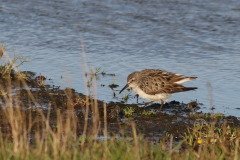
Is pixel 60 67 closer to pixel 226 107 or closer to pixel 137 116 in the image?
pixel 137 116

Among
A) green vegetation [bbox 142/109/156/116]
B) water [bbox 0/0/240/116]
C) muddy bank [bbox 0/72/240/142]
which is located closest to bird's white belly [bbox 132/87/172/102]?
muddy bank [bbox 0/72/240/142]

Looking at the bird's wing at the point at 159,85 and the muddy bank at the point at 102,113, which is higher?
the bird's wing at the point at 159,85

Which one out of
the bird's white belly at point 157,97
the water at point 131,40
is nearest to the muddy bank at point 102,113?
the bird's white belly at point 157,97

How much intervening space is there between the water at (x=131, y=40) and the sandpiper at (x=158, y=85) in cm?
54

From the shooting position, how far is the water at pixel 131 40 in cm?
1262

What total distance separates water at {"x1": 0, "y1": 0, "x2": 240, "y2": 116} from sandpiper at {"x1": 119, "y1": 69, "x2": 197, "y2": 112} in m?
0.54

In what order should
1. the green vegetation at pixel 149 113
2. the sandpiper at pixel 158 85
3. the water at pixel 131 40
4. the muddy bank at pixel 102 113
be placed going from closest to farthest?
the muddy bank at pixel 102 113 → the green vegetation at pixel 149 113 → the sandpiper at pixel 158 85 → the water at pixel 131 40

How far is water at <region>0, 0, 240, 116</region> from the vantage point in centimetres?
1262

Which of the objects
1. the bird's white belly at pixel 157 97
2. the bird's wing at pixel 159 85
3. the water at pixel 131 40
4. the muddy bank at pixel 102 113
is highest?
the water at pixel 131 40

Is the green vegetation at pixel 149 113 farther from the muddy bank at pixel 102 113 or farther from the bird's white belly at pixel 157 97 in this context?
the bird's white belly at pixel 157 97

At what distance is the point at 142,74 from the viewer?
11297 millimetres

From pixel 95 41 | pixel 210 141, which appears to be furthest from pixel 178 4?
pixel 210 141

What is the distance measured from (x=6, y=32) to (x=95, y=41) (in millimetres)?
3656

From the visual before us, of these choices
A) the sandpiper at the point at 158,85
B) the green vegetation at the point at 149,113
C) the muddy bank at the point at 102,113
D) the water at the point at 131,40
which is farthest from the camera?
the water at the point at 131,40
